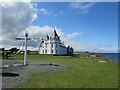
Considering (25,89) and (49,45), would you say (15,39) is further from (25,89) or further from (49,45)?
(49,45)

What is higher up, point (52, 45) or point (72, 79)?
point (52, 45)

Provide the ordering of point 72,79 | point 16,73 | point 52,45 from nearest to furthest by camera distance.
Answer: point 72,79 → point 16,73 → point 52,45

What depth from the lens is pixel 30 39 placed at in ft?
107

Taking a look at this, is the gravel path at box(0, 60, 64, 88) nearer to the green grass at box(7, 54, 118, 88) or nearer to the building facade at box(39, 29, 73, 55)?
the green grass at box(7, 54, 118, 88)

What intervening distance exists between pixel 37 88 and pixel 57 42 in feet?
297

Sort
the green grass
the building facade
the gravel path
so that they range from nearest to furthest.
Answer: the green grass → the gravel path → the building facade

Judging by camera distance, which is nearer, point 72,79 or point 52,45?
point 72,79

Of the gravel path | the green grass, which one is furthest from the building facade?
the green grass

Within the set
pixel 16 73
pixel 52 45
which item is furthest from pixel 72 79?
pixel 52 45

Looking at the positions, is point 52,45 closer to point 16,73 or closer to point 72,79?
point 16,73

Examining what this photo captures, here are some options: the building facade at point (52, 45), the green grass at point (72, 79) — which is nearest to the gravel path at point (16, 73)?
the green grass at point (72, 79)

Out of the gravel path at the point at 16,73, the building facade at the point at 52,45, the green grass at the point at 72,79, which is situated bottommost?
the green grass at the point at 72,79

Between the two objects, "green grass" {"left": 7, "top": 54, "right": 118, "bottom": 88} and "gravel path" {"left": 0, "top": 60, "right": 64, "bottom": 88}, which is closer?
"green grass" {"left": 7, "top": 54, "right": 118, "bottom": 88}

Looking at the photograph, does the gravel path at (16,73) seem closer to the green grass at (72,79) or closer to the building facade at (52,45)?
the green grass at (72,79)
